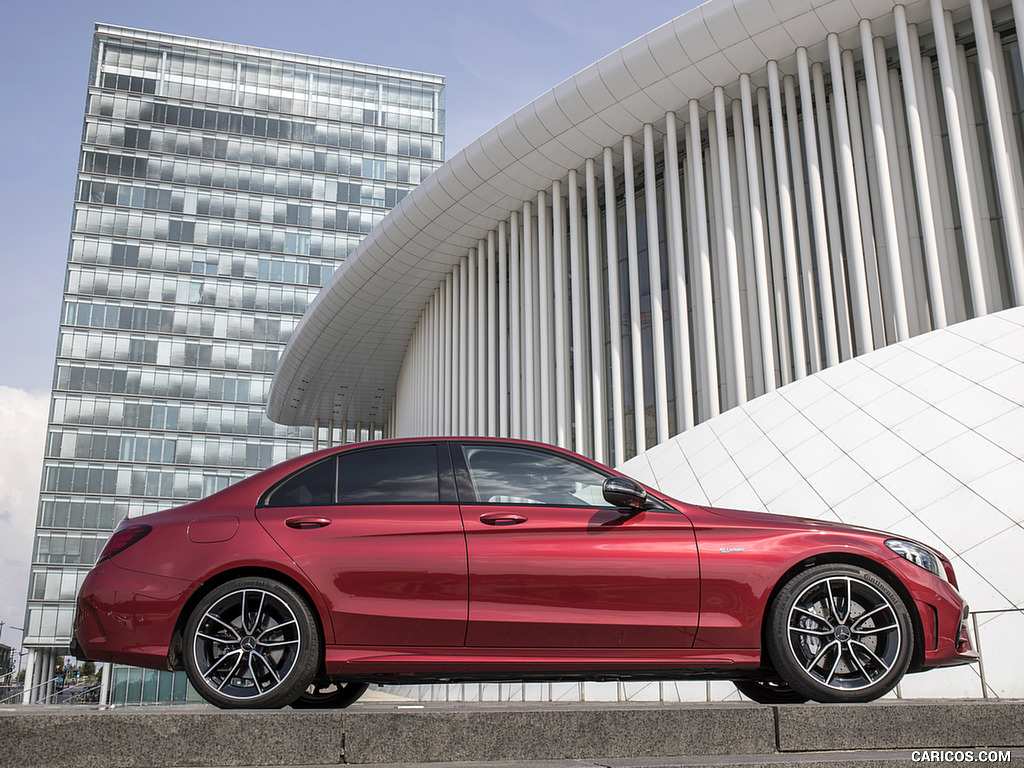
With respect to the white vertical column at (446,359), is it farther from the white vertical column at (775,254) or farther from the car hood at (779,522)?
the car hood at (779,522)

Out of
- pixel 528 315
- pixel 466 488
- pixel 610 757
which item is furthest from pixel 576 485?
pixel 528 315

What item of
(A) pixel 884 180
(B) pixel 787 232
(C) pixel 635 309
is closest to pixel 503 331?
(C) pixel 635 309

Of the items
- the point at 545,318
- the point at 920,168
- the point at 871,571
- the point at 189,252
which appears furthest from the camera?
the point at 189,252

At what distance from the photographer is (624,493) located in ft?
16.6

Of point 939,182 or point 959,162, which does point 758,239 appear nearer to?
point 939,182

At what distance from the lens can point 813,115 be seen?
18.7 m

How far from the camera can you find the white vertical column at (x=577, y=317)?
22.6m

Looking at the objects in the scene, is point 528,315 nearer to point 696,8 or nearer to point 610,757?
point 696,8

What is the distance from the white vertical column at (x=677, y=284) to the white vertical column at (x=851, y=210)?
339 cm

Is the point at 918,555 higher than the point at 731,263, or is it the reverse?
the point at 731,263

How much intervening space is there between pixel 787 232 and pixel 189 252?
59.3 meters

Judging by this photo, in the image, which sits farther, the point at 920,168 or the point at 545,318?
the point at 545,318

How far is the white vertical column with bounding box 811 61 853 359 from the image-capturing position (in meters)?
17.6

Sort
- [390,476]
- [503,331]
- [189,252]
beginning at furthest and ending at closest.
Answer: [189,252]
[503,331]
[390,476]
